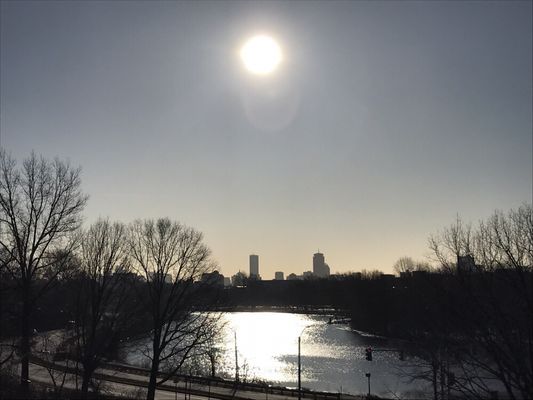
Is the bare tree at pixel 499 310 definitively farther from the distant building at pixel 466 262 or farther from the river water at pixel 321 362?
the river water at pixel 321 362

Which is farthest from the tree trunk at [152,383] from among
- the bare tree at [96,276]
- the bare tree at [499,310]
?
the bare tree at [499,310]

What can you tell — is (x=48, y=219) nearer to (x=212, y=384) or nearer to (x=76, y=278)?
(x=76, y=278)

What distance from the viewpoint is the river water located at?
44656 millimetres

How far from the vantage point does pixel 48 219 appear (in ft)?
78.6

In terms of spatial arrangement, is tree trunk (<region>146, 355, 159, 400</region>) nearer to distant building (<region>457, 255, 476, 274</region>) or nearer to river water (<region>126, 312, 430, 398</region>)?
river water (<region>126, 312, 430, 398</region>)

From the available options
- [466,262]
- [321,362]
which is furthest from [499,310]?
[321,362]

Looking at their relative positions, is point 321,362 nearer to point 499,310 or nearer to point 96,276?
point 96,276

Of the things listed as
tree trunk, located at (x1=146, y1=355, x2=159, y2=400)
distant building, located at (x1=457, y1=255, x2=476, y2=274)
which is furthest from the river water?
distant building, located at (x1=457, y1=255, x2=476, y2=274)

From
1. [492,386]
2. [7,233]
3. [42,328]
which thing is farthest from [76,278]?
[42,328]

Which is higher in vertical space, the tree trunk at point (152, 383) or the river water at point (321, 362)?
the tree trunk at point (152, 383)

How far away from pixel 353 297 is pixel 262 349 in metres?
52.6

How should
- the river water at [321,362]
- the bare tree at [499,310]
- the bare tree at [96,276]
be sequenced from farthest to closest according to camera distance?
the river water at [321,362] < the bare tree at [96,276] < the bare tree at [499,310]

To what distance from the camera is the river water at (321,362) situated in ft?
147

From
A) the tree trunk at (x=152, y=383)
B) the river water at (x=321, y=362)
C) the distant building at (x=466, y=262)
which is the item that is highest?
the distant building at (x=466, y=262)
